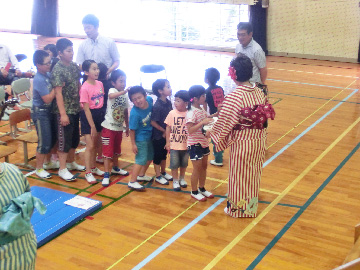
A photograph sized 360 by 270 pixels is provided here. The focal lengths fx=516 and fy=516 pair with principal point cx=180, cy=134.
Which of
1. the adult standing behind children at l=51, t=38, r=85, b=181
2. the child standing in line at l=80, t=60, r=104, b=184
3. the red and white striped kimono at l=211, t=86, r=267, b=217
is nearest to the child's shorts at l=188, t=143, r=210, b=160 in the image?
the red and white striped kimono at l=211, t=86, r=267, b=217

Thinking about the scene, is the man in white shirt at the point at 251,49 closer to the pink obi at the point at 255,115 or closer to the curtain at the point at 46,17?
the pink obi at the point at 255,115

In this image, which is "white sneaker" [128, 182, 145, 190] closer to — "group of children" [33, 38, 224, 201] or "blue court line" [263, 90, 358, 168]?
"group of children" [33, 38, 224, 201]

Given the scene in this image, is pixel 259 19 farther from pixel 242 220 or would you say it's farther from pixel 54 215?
pixel 54 215

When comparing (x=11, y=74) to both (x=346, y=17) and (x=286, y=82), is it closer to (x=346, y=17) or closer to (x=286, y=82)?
(x=286, y=82)

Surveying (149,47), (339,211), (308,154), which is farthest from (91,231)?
(149,47)

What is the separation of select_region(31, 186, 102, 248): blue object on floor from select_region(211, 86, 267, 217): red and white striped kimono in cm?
149

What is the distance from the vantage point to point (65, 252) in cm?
473

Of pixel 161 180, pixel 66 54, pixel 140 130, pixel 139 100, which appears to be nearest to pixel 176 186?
pixel 161 180

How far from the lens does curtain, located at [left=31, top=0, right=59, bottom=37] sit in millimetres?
18547

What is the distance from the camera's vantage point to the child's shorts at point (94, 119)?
6145 millimetres

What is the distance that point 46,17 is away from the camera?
61.4 feet

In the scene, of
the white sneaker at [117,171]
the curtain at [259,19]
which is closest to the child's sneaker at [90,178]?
the white sneaker at [117,171]

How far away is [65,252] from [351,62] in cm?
1171

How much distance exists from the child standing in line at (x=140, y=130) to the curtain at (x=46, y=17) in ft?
45.2
